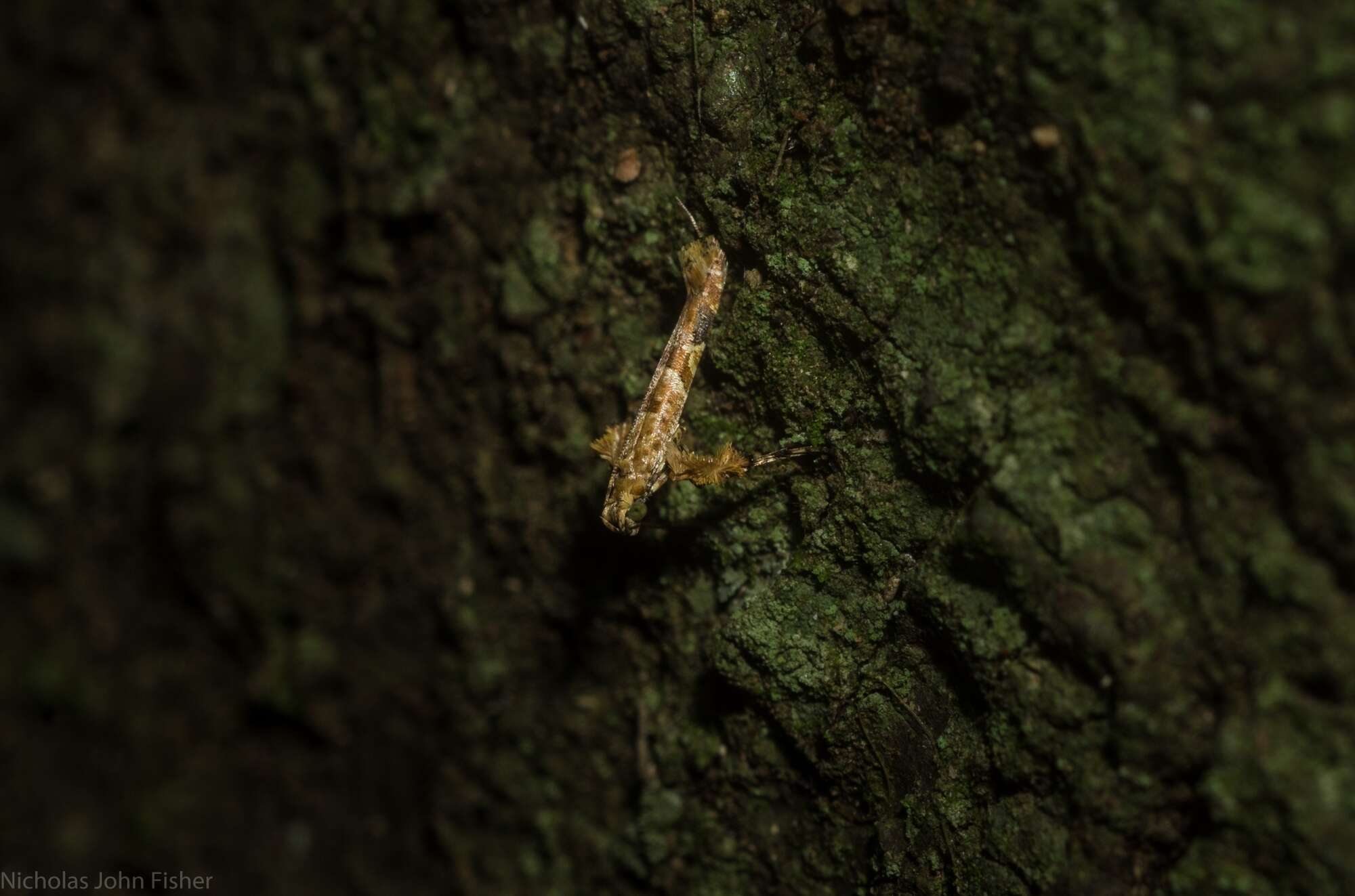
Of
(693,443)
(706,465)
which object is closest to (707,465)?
(706,465)

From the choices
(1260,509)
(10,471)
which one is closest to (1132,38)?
(1260,509)

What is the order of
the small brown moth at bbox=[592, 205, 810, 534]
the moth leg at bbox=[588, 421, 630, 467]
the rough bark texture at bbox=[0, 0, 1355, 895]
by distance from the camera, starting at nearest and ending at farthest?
the rough bark texture at bbox=[0, 0, 1355, 895] → the small brown moth at bbox=[592, 205, 810, 534] → the moth leg at bbox=[588, 421, 630, 467]

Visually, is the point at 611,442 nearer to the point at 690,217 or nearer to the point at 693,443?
the point at 693,443

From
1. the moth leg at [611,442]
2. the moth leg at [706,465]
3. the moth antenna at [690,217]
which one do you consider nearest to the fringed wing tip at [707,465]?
the moth leg at [706,465]

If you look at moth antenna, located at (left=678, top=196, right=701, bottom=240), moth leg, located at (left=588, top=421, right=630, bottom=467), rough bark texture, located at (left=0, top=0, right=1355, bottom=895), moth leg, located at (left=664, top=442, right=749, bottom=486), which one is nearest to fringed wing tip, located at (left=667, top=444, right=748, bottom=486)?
moth leg, located at (left=664, top=442, right=749, bottom=486)

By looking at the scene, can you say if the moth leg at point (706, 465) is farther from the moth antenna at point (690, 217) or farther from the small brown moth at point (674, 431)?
the moth antenna at point (690, 217)

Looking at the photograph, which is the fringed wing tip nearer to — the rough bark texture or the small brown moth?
the small brown moth
